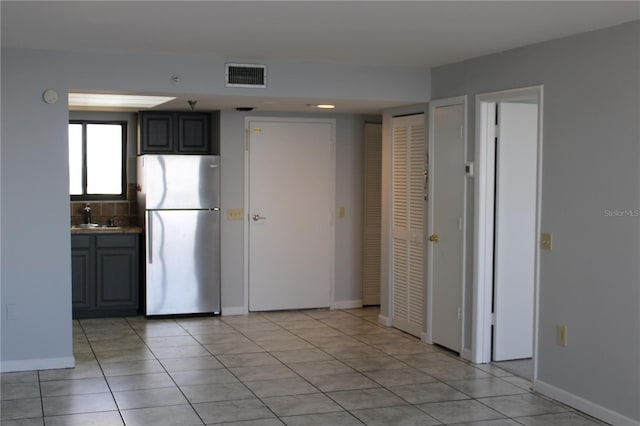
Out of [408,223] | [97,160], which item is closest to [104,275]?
[97,160]

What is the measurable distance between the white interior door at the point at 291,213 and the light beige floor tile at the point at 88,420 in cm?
343

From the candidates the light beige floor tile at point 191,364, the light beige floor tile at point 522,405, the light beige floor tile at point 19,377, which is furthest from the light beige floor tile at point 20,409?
the light beige floor tile at point 522,405

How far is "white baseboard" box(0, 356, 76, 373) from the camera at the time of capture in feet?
17.6

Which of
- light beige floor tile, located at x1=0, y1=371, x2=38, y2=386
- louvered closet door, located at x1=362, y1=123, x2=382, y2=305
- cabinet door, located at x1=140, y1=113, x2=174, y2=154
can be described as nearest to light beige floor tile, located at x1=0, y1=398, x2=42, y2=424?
light beige floor tile, located at x1=0, y1=371, x2=38, y2=386

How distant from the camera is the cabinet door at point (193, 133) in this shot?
25.4 feet

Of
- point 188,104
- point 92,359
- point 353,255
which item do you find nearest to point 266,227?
point 353,255

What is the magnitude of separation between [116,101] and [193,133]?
3.03ft

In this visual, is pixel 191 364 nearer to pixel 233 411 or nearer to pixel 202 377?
pixel 202 377

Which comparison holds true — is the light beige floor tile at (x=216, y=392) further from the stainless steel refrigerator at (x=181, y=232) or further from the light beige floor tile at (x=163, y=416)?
the stainless steel refrigerator at (x=181, y=232)

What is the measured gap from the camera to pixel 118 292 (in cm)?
752

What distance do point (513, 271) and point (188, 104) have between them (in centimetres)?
333

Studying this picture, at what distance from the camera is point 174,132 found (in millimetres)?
7738

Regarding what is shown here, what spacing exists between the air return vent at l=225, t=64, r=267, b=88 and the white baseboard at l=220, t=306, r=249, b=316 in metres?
2.76

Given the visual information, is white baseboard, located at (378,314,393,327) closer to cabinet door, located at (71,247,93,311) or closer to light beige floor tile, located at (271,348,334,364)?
light beige floor tile, located at (271,348,334,364)
